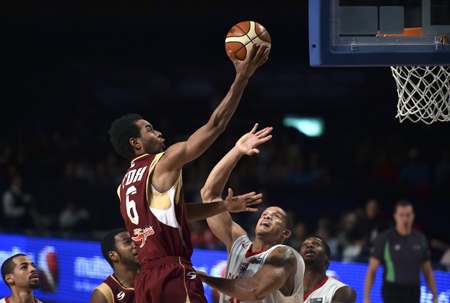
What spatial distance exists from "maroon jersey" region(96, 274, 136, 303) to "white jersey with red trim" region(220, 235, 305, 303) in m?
0.72

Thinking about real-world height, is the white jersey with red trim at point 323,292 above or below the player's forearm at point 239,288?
below

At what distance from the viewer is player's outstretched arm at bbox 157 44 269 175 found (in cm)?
306

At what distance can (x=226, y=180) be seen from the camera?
12.7 feet

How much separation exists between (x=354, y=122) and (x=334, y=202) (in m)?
2.09

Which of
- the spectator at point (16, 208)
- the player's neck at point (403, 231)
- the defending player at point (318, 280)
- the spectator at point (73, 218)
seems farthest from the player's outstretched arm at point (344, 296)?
the spectator at point (16, 208)

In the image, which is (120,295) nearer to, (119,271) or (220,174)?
(119,271)

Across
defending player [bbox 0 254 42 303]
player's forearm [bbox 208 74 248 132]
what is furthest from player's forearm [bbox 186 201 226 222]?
defending player [bbox 0 254 42 303]

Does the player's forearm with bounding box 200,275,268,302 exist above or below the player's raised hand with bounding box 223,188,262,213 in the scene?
below

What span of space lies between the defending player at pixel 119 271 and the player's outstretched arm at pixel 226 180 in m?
0.71

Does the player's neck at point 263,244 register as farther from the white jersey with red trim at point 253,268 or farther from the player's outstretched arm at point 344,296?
the player's outstretched arm at point 344,296

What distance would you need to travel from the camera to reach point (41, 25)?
12.5m

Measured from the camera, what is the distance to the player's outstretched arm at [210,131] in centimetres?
306

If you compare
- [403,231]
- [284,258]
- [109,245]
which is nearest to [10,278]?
[109,245]

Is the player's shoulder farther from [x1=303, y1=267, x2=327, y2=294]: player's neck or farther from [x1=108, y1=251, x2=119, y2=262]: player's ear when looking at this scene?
[x1=108, y1=251, x2=119, y2=262]: player's ear
